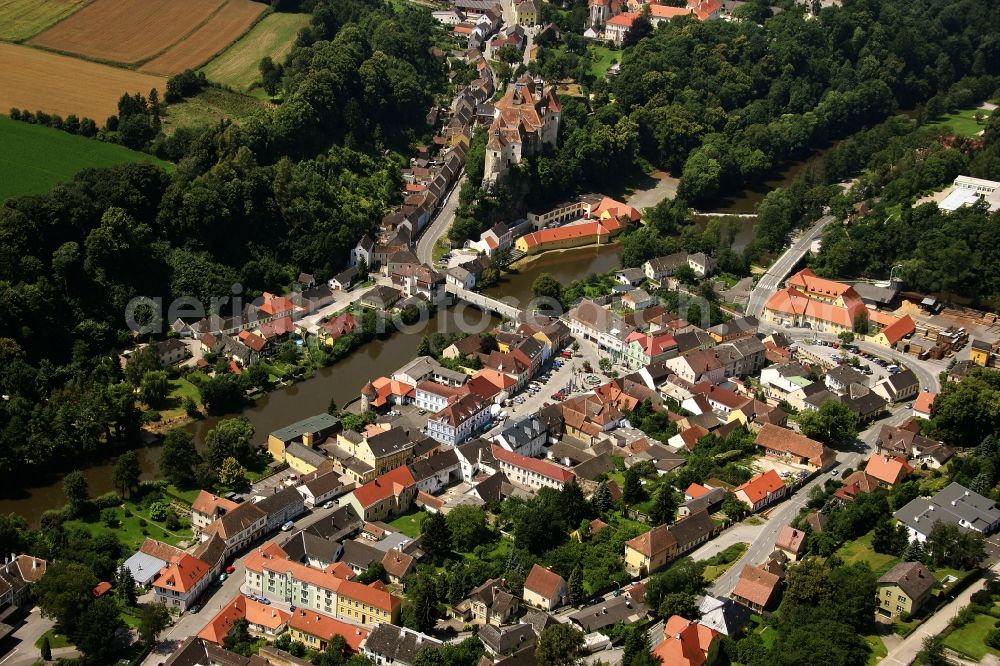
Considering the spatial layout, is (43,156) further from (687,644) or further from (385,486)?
(687,644)

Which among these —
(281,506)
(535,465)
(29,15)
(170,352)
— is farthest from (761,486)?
(29,15)

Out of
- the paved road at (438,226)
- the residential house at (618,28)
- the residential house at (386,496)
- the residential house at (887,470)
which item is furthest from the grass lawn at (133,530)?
the residential house at (618,28)

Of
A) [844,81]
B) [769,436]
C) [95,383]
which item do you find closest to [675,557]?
[769,436]

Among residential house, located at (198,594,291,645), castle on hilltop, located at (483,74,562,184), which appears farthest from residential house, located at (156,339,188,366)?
castle on hilltop, located at (483,74,562,184)

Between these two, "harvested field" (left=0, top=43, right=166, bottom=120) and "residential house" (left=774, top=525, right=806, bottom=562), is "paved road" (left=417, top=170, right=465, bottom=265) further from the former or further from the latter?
"residential house" (left=774, top=525, right=806, bottom=562)

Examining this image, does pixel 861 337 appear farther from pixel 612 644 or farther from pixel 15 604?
pixel 15 604

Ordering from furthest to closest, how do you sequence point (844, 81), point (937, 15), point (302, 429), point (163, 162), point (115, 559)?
point (937, 15)
point (844, 81)
point (163, 162)
point (302, 429)
point (115, 559)
